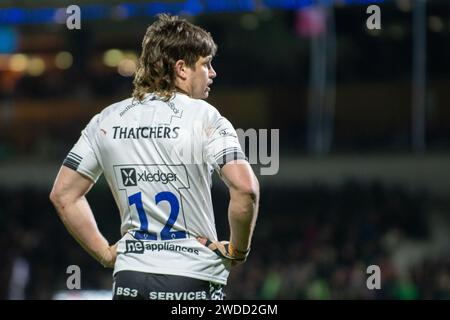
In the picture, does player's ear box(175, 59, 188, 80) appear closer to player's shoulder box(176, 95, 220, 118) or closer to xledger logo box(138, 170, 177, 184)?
player's shoulder box(176, 95, 220, 118)

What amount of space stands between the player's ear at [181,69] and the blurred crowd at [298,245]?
744 cm

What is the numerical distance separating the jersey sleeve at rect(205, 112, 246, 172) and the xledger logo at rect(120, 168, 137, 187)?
249mm

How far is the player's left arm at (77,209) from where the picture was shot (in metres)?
3.29

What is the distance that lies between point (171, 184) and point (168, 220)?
0.39 ft

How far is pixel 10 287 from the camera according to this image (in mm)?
12023

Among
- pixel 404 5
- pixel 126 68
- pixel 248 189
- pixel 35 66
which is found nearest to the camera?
pixel 248 189

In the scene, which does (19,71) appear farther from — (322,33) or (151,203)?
(151,203)

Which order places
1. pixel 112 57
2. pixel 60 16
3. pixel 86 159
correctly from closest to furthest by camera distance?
pixel 86 159
pixel 60 16
pixel 112 57

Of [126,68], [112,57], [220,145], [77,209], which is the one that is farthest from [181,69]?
[112,57]

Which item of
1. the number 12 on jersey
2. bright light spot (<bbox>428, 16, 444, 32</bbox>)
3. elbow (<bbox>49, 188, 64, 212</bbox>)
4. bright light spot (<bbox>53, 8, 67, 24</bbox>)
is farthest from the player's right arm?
bright light spot (<bbox>53, 8, 67, 24</bbox>)

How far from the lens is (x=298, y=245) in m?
12.9

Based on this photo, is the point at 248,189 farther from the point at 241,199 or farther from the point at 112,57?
the point at 112,57

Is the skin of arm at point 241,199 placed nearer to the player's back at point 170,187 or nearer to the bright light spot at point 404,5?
the player's back at point 170,187

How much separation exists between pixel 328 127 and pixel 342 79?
74 cm
